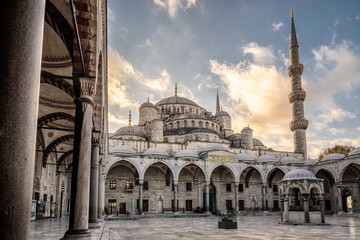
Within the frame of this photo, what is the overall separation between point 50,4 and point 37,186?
13176mm

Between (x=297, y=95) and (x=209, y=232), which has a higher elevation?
(x=297, y=95)

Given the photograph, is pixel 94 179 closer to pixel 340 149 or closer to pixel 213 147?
pixel 213 147

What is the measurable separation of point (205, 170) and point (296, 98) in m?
14.1

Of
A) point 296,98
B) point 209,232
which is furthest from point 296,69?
point 209,232

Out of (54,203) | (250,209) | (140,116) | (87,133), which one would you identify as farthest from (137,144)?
(87,133)

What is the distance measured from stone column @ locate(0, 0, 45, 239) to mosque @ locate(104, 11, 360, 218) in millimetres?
21975

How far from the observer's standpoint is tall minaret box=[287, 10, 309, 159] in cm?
3272

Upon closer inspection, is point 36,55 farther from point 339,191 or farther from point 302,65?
point 302,65

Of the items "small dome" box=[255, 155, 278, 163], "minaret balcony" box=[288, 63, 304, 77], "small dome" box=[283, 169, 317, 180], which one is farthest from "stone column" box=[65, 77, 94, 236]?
"minaret balcony" box=[288, 63, 304, 77]

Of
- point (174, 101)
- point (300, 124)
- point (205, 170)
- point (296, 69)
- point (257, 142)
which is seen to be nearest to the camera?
point (205, 170)

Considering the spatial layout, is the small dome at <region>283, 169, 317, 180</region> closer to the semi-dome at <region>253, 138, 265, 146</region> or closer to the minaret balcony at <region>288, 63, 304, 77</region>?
the minaret balcony at <region>288, 63, 304, 77</region>

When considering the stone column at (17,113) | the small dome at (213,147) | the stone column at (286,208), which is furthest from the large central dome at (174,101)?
the stone column at (17,113)

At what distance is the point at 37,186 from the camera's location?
1575 centimetres

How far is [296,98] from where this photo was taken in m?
32.9
